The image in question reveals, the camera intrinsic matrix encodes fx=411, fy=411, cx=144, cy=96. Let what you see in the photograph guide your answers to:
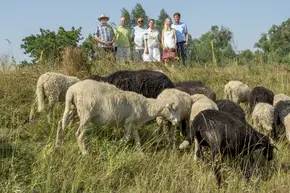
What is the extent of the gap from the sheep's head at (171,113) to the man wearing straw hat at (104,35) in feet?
15.9

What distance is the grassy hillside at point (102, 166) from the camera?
14.8ft

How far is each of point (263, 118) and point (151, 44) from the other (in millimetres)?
5071

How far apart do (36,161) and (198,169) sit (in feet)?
6.57

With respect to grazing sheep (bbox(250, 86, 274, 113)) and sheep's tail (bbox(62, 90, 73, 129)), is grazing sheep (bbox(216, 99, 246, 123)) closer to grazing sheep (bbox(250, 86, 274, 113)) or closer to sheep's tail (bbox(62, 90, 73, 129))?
grazing sheep (bbox(250, 86, 274, 113))

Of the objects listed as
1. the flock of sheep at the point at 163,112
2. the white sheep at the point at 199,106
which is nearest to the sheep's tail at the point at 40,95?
the flock of sheep at the point at 163,112

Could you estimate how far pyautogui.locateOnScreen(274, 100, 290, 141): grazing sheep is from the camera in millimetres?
6975

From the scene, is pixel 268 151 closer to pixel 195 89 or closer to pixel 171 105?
pixel 171 105

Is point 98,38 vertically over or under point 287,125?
over

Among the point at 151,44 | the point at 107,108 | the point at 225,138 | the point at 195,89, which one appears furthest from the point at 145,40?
the point at 225,138

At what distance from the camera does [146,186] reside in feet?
15.2

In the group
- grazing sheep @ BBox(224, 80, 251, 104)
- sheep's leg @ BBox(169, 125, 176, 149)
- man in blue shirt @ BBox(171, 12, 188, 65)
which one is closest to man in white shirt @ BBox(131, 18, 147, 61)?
man in blue shirt @ BBox(171, 12, 188, 65)

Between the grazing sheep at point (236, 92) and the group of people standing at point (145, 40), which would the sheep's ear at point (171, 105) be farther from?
the group of people standing at point (145, 40)

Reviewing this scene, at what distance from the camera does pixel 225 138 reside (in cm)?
490

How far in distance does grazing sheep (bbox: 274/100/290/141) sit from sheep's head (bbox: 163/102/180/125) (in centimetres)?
203
